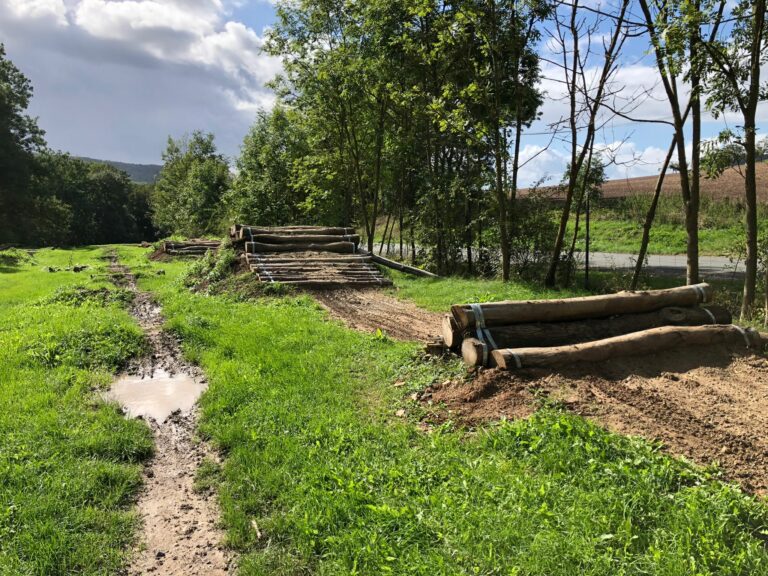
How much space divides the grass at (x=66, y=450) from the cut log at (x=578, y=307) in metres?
3.60

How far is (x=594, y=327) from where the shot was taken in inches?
232

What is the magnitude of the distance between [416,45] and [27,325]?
11518 mm

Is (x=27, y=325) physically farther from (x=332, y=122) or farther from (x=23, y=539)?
(x=332, y=122)

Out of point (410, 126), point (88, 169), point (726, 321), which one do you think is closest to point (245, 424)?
point (726, 321)

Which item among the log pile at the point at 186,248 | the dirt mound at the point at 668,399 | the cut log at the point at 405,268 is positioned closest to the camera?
the dirt mound at the point at 668,399

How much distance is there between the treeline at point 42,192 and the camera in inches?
1465

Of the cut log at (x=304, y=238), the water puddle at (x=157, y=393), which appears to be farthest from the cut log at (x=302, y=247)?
the water puddle at (x=157, y=393)

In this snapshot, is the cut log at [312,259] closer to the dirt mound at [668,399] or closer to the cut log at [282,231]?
the cut log at [282,231]

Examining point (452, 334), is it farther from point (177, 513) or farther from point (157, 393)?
point (157, 393)

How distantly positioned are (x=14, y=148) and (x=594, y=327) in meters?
44.1

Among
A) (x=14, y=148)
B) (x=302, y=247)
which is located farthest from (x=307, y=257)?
(x=14, y=148)

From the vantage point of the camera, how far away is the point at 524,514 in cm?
315

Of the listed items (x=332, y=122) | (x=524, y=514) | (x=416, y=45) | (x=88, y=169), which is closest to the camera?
(x=524, y=514)

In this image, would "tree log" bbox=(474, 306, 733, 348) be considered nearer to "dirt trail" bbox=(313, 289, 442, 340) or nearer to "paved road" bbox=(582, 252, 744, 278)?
"dirt trail" bbox=(313, 289, 442, 340)
